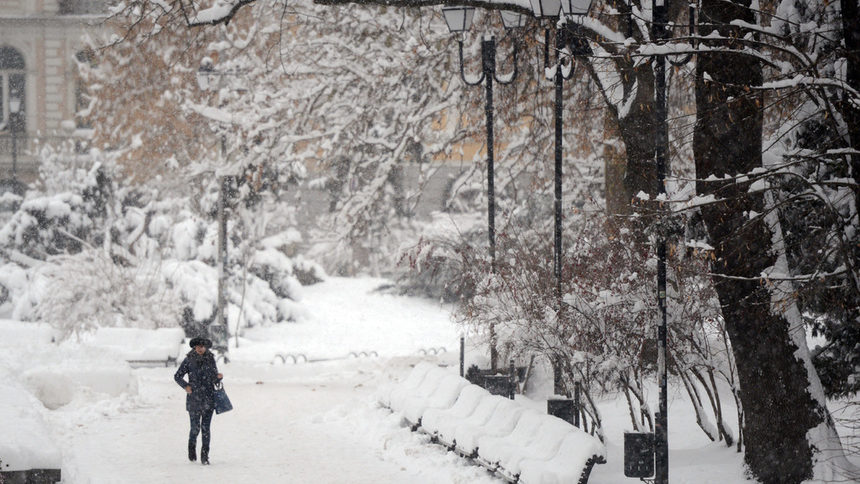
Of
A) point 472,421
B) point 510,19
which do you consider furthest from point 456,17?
point 472,421

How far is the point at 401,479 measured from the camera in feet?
40.2

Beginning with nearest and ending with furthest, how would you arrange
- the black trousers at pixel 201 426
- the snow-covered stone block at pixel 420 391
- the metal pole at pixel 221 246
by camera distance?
1. the black trousers at pixel 201 426
2. the snow-covered stone block at pixel 420 391
3. the metal pole at pixel 221 246

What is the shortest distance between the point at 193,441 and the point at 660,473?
5.88 meters

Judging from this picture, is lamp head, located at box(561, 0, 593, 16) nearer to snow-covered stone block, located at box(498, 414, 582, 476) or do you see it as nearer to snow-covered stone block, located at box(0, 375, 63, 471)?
snow-covered stone block, located at box(498, 414, 582, 476)

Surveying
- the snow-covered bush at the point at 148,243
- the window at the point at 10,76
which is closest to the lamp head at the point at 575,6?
the snow-covered bush at the point at 148,243

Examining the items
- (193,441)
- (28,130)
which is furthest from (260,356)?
(28,130)

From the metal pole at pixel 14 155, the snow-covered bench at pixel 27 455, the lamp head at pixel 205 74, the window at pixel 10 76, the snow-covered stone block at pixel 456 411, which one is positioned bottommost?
the snow-covered stone block at pixel 456 411

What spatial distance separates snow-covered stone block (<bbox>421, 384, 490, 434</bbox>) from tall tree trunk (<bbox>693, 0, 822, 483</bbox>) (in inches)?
150

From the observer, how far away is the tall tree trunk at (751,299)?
10445mm

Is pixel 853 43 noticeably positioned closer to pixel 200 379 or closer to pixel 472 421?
pixel 472 421

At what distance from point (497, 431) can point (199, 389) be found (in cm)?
374

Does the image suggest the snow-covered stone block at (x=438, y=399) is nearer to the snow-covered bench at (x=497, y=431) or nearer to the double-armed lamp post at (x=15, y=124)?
the snow-covered bench at (x=497, y=431)

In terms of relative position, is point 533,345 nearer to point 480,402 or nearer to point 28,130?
point 480,402

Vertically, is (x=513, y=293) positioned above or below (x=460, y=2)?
below
